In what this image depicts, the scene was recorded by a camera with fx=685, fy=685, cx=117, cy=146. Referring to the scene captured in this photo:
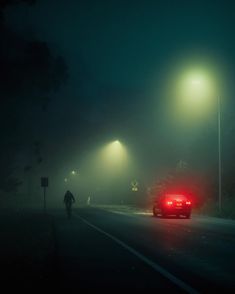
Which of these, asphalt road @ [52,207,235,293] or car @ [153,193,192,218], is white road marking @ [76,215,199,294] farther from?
car @ [153,193,192,218]

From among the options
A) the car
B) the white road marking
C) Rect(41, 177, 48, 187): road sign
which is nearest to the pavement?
the white road marking

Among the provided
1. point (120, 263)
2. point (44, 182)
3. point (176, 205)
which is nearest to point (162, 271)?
point (120, 263)

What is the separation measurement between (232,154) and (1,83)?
19788mm

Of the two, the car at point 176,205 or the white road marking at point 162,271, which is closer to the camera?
the white road marking at point 162,271

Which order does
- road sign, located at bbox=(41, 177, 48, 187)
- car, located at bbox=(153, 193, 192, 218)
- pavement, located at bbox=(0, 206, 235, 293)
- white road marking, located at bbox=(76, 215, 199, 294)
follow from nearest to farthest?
white road marking, located at bbox=(76, 215, 199, 294) < pavement, located at bbox=(0, 206, 235, 293) < car, located at bbox=(153, 193, 192, 218) < road sign, located at bbox=(41, 177, 48, 187)

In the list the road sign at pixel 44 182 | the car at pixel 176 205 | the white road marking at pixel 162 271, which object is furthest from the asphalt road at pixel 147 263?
the road sign at pixel 44 182

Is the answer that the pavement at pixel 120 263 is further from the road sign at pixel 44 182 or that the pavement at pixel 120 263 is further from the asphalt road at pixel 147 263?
the road sign at pixel 44 182

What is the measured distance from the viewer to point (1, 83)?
44875mm

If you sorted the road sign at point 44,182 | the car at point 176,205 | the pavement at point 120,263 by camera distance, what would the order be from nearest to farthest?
the pavement at point 120,263 → the car at point 176,205 → the road sign at point 44,182

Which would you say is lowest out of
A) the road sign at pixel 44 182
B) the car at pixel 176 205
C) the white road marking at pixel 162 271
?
the white road marking at pixel 162 271

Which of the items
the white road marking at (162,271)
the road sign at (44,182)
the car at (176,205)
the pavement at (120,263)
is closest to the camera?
the white road marking at (162,271)

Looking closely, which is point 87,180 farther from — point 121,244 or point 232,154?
point 121,244

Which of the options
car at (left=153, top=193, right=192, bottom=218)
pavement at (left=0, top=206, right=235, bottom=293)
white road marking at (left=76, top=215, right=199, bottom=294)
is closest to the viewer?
white road marking at (left=76, top=215, right=199, bottom=294)

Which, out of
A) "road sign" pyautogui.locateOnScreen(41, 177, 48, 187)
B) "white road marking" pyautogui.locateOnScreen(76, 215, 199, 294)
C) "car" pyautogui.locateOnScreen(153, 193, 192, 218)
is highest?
"road sign" pyautogui.locateOnScreen(41, 177, 48, 187)
